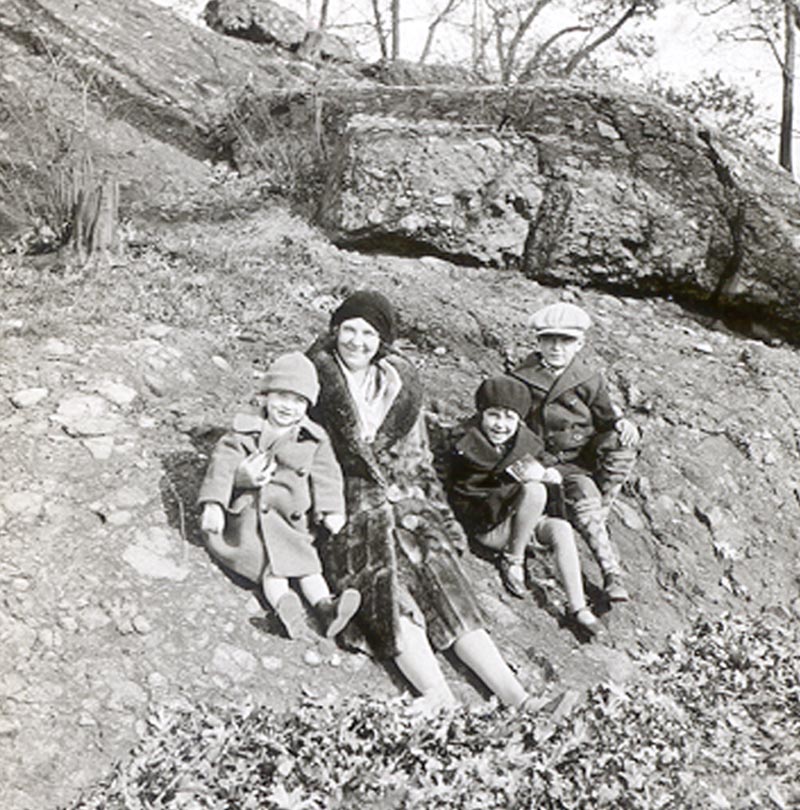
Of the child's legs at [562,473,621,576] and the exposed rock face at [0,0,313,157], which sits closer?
the child's legs at [562,473,621,576]

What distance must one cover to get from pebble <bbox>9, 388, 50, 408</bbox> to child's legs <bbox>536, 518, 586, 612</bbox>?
246 cm

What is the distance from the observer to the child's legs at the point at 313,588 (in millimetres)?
4098

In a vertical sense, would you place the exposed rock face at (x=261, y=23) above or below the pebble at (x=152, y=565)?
above

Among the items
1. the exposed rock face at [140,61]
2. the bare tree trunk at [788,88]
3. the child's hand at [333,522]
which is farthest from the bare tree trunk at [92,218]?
the bare tree trunk at [788,88]

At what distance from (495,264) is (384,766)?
4.29 meters

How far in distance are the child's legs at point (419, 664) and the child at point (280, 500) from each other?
0.78ft

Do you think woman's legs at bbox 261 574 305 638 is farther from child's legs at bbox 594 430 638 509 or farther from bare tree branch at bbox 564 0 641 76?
bare tree branch at bbox 564 0 641 76

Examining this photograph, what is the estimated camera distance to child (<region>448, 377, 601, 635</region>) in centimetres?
458

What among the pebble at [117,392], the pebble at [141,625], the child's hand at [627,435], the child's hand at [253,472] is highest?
the child's hand at [627,435]

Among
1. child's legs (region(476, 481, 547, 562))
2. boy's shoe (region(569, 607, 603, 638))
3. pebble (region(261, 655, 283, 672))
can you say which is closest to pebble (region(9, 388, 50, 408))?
pebble (region(261, 655, 283, 672))

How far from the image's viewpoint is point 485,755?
3732mm

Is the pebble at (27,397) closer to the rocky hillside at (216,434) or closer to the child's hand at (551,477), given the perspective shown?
the rocky hillside at (216,434)

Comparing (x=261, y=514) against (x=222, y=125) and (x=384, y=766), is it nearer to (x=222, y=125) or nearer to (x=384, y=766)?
(x=384, y=766)

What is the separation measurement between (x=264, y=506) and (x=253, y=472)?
148 mm
